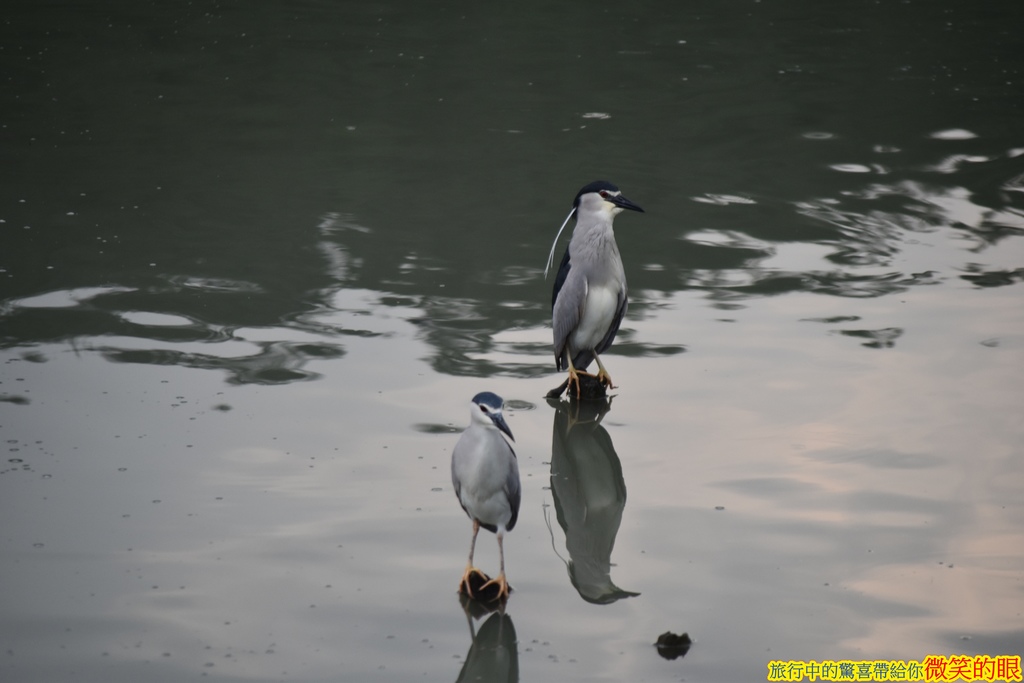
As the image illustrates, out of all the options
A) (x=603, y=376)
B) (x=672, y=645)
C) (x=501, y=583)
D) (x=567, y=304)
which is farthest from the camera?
(x=603, y=376)

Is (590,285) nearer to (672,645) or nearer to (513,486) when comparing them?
(513,486)

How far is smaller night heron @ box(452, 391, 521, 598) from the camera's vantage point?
12.3 ft

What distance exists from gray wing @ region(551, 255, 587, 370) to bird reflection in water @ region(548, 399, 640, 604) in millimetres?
321

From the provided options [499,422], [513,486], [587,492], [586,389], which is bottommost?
[587,492]

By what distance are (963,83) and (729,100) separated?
2093 millimetres

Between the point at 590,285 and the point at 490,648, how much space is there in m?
2.16

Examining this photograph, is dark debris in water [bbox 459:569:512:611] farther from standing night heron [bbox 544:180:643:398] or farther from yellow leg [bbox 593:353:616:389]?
yellow leg [bbox 593:353:616:389]

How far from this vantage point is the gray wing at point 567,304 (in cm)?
533

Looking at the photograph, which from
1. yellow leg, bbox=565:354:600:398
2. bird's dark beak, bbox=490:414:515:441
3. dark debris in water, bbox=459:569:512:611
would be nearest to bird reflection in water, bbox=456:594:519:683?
dark debris in water, bbox=459:569:512:611

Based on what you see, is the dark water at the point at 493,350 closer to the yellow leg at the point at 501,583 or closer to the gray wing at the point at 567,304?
the yellow leg at the point at 501,583

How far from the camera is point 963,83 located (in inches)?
391

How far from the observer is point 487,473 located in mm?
3787

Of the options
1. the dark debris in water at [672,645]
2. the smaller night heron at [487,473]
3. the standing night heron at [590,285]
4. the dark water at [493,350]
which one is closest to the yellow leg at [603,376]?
the standing night heron at [590,285]

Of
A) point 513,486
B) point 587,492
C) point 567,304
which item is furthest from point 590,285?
point 513,486
